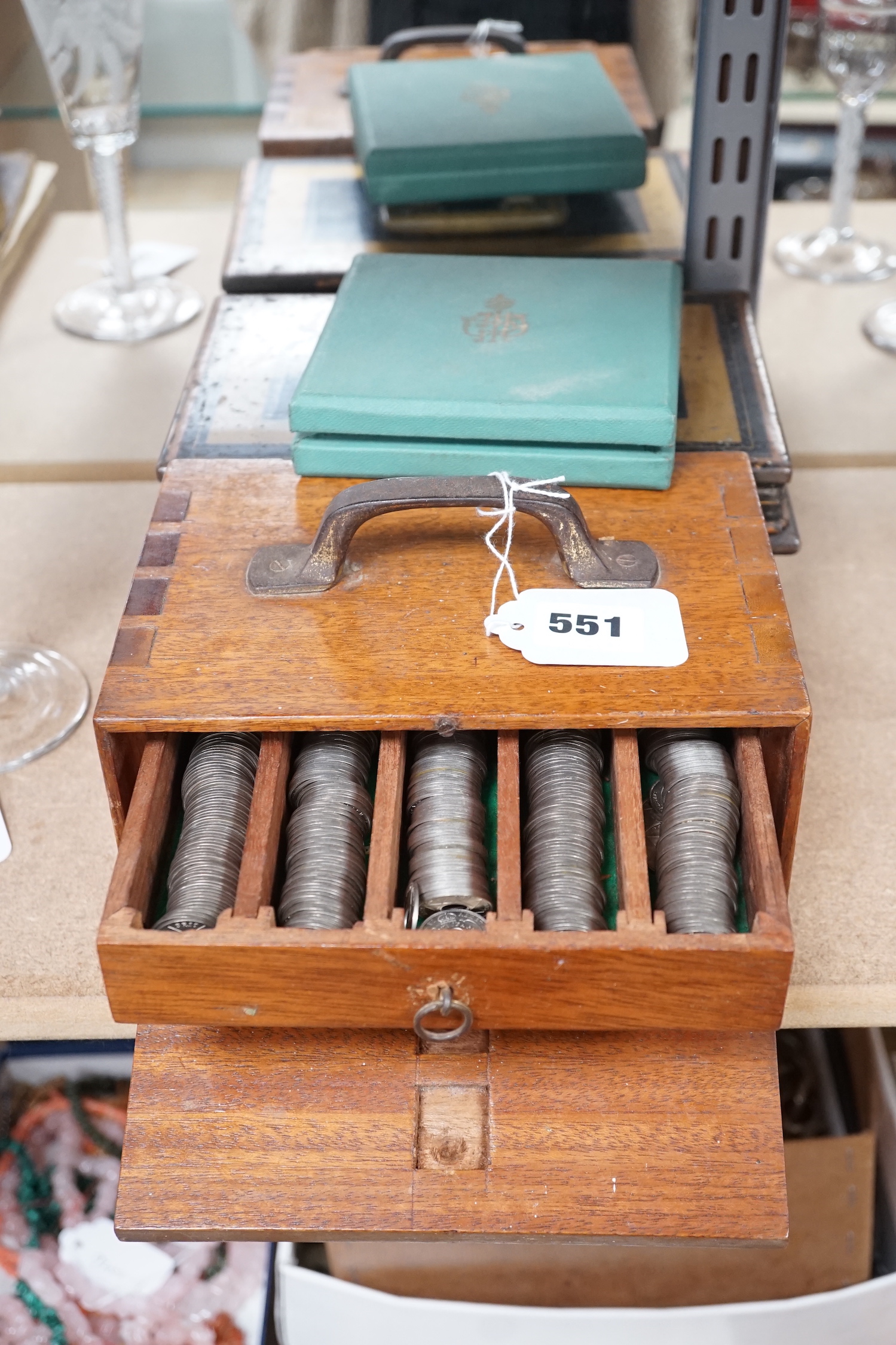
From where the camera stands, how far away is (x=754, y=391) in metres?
0.96

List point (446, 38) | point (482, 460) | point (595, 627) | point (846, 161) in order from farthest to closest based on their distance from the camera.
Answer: point (446, 38) → point (846, 161) → point (482, 460) → point (595, 627)

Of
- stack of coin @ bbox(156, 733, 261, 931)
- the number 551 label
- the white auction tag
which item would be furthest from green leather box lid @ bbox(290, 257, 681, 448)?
the white auction tag

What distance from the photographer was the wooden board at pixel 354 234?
3.84ft

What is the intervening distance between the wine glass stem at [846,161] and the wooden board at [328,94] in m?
0.21

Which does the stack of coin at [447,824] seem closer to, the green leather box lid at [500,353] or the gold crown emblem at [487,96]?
the green leather box lid at [500,353]

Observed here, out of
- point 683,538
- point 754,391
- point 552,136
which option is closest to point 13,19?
point 552,136

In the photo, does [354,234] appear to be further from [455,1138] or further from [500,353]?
[455,1138]

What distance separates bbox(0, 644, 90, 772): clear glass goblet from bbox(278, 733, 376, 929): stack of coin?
26 cm

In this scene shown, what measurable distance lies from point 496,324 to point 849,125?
0.57 metres

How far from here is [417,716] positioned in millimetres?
642

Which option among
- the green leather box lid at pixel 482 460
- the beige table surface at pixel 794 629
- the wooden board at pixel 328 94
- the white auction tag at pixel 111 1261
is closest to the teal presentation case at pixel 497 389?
the green leather box lid at pixel 482 460

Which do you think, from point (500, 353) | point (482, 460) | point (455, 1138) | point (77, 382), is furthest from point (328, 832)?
point (77, 382)

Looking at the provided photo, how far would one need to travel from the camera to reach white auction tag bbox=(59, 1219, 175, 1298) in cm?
→ 103

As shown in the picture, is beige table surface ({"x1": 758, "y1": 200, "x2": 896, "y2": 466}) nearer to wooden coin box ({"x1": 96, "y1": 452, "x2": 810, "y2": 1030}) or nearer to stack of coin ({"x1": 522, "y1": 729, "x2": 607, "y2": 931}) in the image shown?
wooden coin box ({"x1": 96, "y1": 452, "x2": 810, "y2": 1030})
